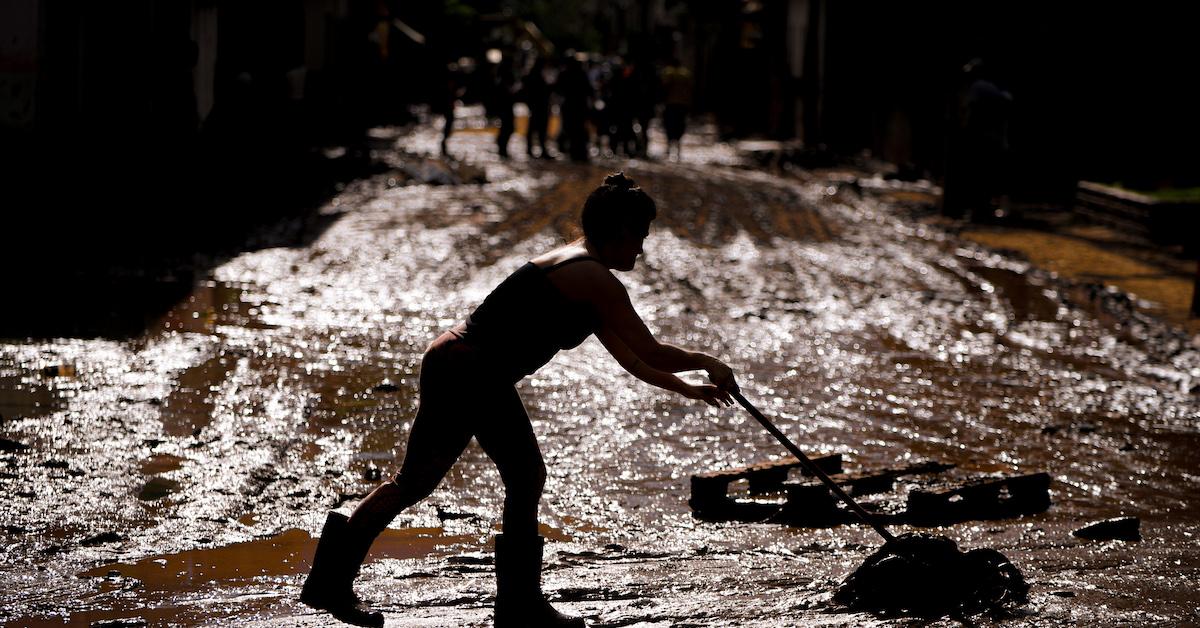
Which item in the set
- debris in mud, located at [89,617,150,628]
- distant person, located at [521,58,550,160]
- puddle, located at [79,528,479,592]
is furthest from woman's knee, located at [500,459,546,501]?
distant person, located at [521,58,550,160]

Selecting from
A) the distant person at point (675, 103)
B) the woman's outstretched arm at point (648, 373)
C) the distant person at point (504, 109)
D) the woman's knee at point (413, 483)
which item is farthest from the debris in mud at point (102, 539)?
the distant person at point (675, 103)

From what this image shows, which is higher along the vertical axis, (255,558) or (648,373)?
(648,373)

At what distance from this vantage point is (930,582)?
528cm

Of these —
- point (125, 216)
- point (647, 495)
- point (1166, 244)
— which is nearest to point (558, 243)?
point (125, 216)

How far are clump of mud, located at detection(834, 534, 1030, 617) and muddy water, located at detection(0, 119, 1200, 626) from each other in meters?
0.11

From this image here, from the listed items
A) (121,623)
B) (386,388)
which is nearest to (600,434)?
(386,388)

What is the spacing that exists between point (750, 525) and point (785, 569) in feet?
2.31

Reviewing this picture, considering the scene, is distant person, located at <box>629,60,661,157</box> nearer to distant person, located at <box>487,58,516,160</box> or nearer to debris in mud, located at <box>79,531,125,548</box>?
distant person, located at <box>487,58,516,160</box>

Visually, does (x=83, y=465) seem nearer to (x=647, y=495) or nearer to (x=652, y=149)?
(x=647, y=495)

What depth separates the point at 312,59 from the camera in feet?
109

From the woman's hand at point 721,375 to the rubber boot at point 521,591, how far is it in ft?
2.49

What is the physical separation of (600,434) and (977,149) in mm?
13194

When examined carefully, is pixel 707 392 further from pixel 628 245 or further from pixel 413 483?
pixel 413 483

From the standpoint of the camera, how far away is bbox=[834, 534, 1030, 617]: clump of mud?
5.25m
